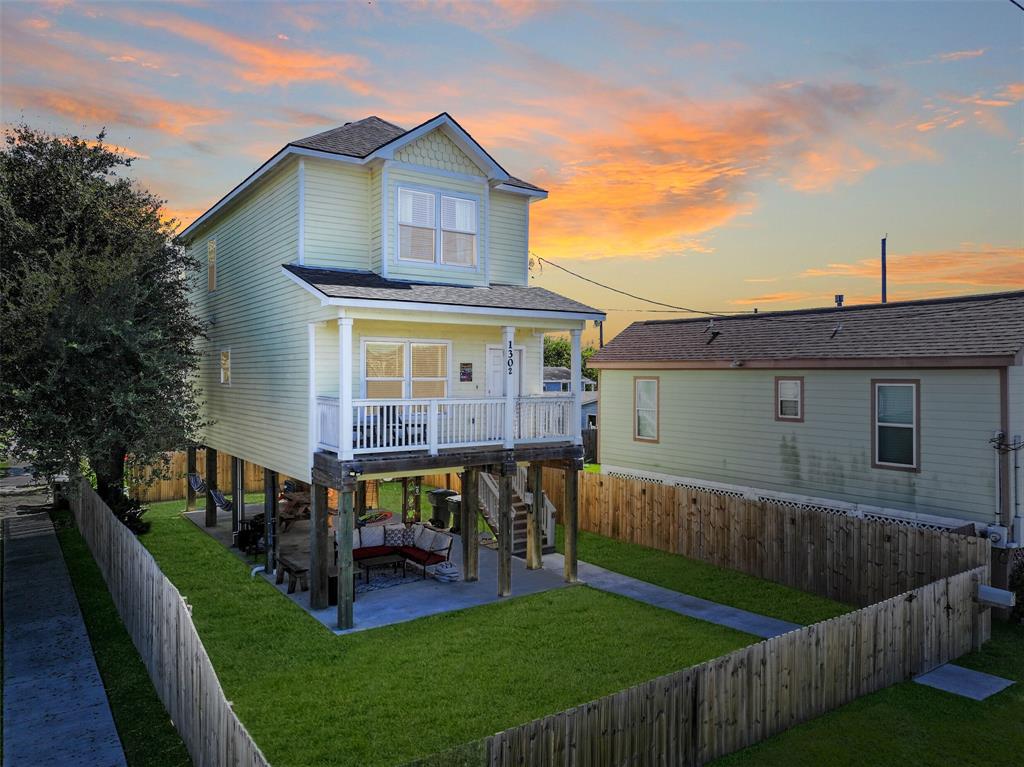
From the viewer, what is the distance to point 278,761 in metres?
7.96

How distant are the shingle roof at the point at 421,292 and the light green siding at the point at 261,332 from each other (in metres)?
0.56

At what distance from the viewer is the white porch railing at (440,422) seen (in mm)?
13250

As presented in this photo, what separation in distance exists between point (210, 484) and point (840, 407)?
19.1 m

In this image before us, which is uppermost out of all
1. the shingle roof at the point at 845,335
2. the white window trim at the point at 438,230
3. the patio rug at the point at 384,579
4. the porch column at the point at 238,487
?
the white window trim at the point at 438,230

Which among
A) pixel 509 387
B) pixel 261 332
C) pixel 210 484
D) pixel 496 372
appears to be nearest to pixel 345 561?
pixel 509 387

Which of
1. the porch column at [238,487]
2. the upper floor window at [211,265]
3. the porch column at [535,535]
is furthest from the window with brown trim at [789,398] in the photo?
the upper floor window at [211,265]

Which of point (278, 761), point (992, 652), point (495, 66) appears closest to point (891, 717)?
point (992, 652)

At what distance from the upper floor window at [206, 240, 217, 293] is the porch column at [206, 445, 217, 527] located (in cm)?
518

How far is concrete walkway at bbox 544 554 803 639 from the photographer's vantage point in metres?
12.6

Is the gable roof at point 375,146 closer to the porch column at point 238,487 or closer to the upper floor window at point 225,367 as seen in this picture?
the upper floor window at point 225,367

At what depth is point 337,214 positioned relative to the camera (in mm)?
15492

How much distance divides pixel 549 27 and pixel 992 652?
1628cm

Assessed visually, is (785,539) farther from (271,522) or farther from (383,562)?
(271,522)

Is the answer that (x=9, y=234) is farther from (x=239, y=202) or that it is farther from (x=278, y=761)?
(x=278, y=761)
